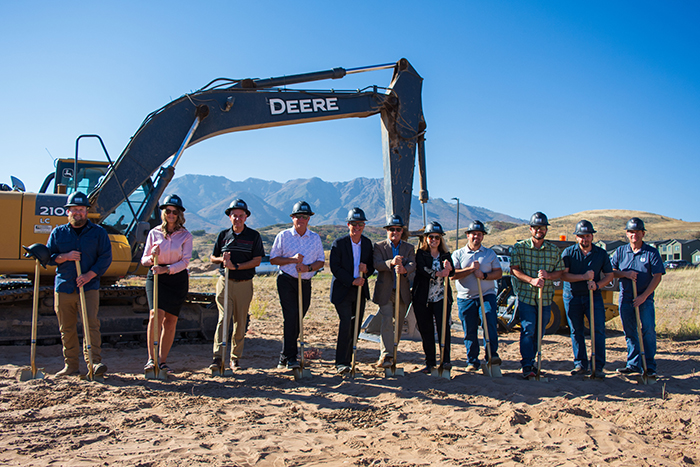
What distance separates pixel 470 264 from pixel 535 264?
2.85 feet

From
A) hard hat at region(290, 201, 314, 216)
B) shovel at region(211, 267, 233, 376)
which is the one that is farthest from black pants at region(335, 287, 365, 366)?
shovel at region(211, 267, 233, 376)

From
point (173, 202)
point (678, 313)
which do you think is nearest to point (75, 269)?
point (173, 202)

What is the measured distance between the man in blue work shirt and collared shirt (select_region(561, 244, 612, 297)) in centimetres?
A: 599

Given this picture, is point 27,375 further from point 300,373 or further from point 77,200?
point 300,373

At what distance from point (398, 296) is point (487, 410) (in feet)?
6.11

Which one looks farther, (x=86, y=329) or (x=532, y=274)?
(x=532, y=274)

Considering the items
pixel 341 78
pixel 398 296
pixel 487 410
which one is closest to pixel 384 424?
pixel 487 410

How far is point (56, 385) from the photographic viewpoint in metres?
5.42

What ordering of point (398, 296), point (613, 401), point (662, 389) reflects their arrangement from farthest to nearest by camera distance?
point (398, 296)
point (662, 389)
point (613, 401)

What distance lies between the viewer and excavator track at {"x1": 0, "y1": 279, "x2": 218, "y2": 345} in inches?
287

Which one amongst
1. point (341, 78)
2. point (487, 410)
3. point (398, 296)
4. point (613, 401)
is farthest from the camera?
point (341, 78)

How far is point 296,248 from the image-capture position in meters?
6.43

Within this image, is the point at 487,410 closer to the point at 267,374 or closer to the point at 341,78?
the point at 267,374

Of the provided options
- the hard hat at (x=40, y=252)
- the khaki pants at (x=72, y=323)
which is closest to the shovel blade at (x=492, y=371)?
the khaki pants at (x=72, y=323)
